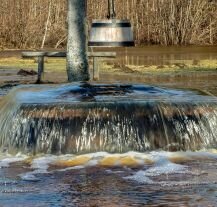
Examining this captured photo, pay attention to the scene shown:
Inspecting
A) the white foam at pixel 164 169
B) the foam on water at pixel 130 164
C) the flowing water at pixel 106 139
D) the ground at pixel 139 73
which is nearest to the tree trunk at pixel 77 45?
the ground at pixel 139 73

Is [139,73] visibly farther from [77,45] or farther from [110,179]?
[110,179]

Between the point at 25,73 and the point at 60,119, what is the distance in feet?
39.7

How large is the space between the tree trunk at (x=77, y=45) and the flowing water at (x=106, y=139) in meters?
3.71

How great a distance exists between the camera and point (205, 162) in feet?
31.6

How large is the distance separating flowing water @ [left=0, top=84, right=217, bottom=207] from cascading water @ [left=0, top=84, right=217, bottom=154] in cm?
1

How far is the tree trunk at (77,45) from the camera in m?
15.5

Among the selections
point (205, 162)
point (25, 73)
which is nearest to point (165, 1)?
point (25, 73)

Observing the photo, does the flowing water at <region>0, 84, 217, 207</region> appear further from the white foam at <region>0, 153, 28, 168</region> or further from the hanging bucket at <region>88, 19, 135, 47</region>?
the hanging bucket at <region>88, 19, 135, 47</region>

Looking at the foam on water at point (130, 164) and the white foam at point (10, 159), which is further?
the white foam at point (10, 159)

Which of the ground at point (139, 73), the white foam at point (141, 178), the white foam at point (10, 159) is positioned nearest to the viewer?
the white foam at point (141, 178)

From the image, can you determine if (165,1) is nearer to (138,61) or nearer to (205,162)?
(138,61)

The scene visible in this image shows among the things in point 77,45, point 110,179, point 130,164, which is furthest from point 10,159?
point 77,45

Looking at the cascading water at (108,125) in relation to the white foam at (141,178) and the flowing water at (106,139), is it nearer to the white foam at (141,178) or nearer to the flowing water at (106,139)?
the flowing water at (106,139)

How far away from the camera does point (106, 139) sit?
10.4 m
